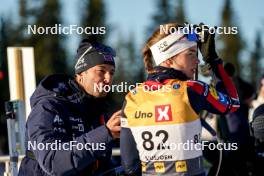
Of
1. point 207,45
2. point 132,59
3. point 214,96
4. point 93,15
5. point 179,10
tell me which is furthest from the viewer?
point 132,59

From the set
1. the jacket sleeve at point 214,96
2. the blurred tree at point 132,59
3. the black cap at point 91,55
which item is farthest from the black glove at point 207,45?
the blurred tree at point 132,59

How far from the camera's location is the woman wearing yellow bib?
3.64 meters

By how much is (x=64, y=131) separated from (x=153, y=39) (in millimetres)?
878

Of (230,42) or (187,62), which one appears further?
(230,42)

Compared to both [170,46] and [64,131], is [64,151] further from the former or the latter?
[170,46]

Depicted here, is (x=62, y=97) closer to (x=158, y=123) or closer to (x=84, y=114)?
(x=84, y=114)

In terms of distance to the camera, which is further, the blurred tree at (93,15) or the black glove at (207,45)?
the blurred tree at (93,15)

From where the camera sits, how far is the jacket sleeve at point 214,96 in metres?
3.68

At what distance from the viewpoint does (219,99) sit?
3824 millimetres

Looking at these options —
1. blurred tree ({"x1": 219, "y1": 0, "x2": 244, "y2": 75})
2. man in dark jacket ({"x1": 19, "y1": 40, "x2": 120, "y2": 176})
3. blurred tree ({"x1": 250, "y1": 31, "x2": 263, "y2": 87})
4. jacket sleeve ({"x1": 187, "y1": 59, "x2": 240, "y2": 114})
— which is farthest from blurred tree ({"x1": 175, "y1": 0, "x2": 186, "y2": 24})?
jacket sleeve ({"x1": 187, "y1": 59, "x2": 240, "y2": 114})

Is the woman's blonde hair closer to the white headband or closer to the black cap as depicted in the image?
the white headband

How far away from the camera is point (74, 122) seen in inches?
167
